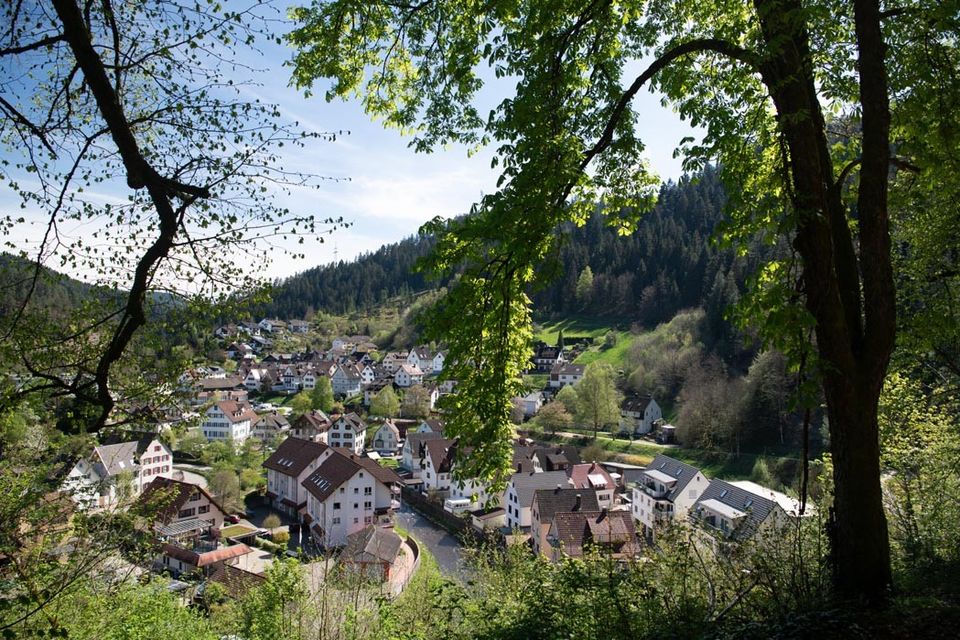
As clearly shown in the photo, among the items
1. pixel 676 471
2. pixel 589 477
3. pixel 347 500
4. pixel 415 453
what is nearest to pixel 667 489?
pixel 676 471

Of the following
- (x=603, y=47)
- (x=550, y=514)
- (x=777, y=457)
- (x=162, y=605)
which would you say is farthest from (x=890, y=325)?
(x=777, y=457)

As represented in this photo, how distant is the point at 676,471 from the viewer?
32688 mm

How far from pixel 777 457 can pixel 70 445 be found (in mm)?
42350

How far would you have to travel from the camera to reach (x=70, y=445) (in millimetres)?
6727

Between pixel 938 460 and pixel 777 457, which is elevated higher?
pixel 938 460

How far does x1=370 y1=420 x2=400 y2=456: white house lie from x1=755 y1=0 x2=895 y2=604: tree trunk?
54176 mm

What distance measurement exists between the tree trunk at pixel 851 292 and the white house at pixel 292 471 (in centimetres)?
3522

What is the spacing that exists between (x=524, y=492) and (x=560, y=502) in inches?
147

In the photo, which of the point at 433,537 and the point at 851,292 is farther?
the point at 433,537

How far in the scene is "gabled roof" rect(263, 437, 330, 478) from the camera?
37688 mm

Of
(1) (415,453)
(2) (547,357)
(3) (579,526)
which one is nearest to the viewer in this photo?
(3) (579,526)

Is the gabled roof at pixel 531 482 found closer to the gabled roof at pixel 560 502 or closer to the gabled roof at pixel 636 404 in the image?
the gabled roof at pixel 560 502

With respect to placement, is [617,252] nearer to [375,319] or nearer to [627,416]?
[627,416]

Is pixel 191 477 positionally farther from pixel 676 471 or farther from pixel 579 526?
pixel 676 471
